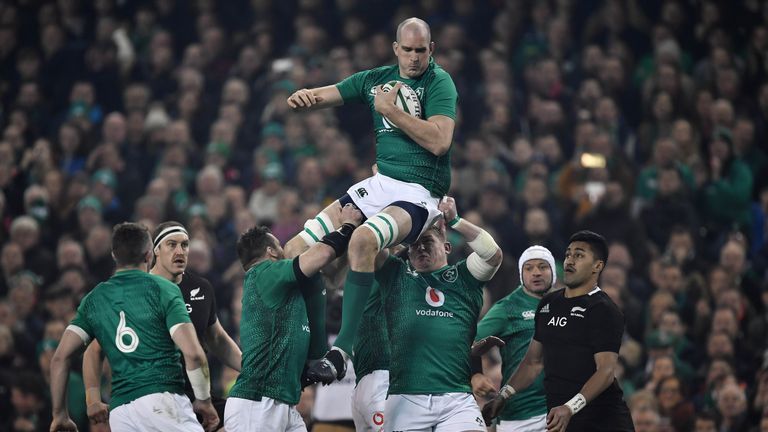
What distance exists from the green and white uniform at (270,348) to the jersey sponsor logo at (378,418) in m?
1.03

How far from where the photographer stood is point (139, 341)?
8.88 metres

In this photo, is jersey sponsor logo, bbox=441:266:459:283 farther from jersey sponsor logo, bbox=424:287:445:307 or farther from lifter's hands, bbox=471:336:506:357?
lifter's hands, bbox=471:336:506:357

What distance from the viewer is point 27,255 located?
16.3 m

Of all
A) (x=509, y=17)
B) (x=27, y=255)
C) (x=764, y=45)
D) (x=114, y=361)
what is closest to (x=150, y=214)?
(x=27, y=255)

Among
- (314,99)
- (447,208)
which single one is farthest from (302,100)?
(447,208)

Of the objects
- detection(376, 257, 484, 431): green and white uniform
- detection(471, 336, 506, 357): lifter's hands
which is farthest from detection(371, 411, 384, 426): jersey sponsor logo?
detection(471, 336, 506, 357): lifter's hands

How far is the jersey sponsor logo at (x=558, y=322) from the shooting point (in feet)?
30.0

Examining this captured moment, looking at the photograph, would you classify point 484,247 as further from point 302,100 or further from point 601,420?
point 302,100

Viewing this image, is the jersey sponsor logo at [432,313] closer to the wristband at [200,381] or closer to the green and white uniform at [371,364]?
the green and white uniform at [371,364]

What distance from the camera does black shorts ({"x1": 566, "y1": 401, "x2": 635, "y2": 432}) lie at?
29.3 feet

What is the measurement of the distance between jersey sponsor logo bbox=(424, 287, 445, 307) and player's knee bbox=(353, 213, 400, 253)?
0.99 m

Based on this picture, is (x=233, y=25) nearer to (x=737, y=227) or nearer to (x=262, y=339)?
(x=737, y=227)

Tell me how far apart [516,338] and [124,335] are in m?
3.25

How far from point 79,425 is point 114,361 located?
4.83 m
